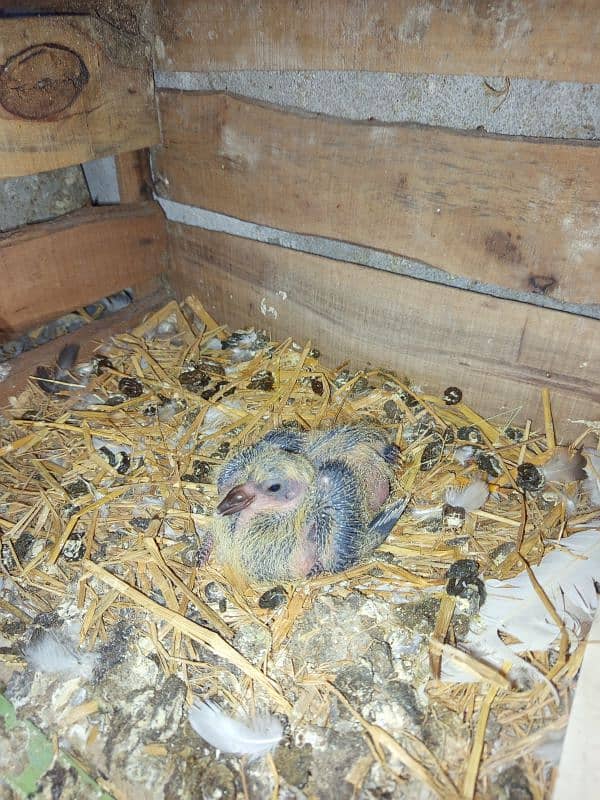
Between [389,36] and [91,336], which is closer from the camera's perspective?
[389,36]

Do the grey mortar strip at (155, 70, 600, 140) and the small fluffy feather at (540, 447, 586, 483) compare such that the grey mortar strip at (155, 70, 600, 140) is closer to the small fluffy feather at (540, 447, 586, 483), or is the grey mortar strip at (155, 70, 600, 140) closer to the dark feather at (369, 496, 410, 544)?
the small fluffy feather at (540, 447, 586, 483)

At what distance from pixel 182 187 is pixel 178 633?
1928 mm

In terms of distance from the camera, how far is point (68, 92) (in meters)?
2.25

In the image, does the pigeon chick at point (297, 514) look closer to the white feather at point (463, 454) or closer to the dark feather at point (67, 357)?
the white feather at point (463, 454)

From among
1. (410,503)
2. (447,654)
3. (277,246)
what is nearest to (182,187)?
(277,246)

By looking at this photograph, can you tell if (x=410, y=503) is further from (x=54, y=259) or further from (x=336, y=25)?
(x=54, y=259)

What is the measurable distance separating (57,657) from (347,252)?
5.69 ft

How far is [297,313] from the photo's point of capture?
2.67 m

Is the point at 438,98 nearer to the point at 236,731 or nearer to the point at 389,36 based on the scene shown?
the point at 389,36

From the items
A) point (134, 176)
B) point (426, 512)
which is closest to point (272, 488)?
point (426, 512)

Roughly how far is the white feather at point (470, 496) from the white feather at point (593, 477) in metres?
0.34

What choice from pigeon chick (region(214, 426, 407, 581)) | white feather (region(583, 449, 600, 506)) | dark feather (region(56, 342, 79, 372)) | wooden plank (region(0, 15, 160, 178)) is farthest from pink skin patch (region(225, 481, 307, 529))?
wooden plank (region(0, 15, 160, 178))

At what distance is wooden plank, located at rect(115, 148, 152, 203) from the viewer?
8.89 ft

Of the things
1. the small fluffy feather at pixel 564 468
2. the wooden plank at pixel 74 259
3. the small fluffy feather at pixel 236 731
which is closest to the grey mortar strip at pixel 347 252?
the wooden plank at pixel 74 259
